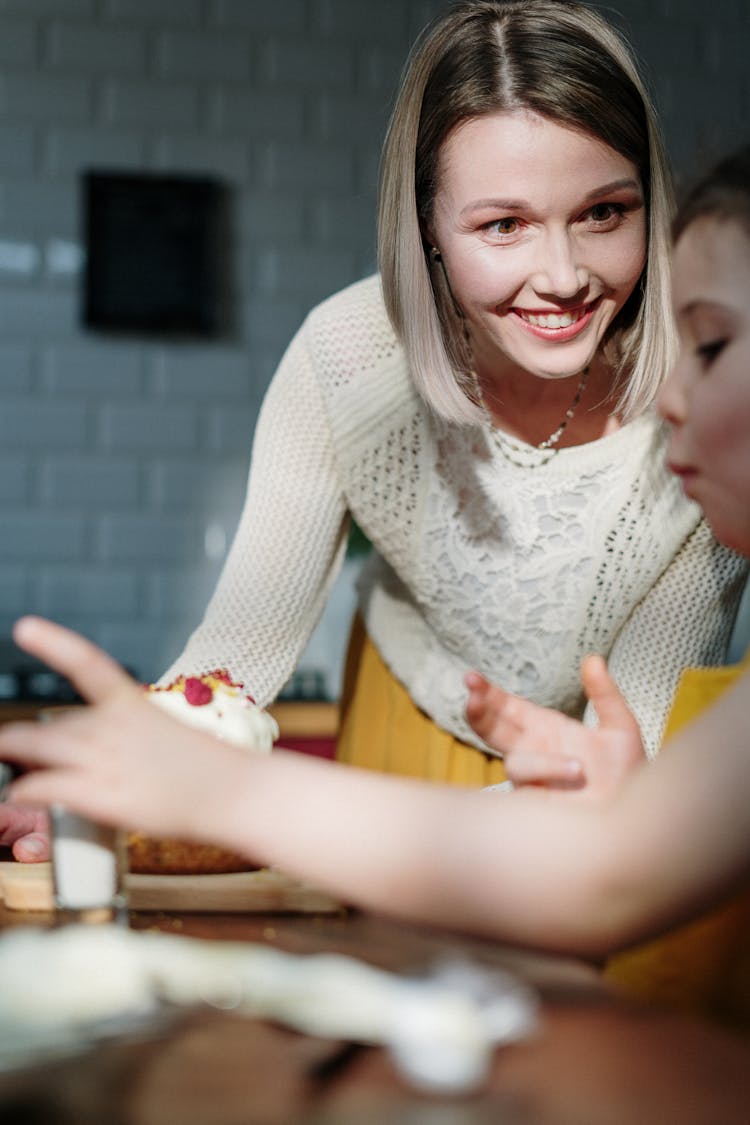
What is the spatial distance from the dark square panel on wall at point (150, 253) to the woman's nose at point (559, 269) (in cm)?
219

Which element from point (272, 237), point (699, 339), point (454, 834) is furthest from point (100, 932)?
point (272, 237)

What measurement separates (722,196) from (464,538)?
30.8 inches

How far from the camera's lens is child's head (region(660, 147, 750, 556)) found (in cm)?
85

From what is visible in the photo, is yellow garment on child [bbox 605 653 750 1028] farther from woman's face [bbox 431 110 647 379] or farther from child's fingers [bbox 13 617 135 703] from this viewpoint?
woman's face [bbox 431 110 647 379]

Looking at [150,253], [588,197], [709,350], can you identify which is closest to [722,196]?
[709,350]

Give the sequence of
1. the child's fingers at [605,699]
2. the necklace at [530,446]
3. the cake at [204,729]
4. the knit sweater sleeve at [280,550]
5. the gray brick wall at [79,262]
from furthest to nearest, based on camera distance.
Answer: the gray brick wall at [79,262], the necklace at [530,446], the knit sweater sleeve at [280,550], the cake at [204,729], the child's fingers at [605,699]

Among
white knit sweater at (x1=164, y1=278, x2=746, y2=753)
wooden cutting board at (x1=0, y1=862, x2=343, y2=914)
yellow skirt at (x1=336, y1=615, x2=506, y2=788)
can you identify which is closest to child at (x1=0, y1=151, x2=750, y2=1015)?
wooden cutting board at (x1=0, y1=862, x2=343, y2=914)

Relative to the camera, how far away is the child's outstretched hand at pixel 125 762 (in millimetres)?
757

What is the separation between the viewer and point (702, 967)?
84 centimetres

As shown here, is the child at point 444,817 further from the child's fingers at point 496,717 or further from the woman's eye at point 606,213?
the woman's eye at point 606,213

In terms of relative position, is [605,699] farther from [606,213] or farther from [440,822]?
[606,213]

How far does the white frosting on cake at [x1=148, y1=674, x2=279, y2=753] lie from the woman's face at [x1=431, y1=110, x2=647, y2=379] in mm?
505

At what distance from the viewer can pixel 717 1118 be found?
497 millimetres

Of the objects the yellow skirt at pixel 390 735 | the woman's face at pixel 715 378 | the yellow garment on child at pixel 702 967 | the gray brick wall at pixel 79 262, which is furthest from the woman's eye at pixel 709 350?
the gray brick wall at pixel 79 262
